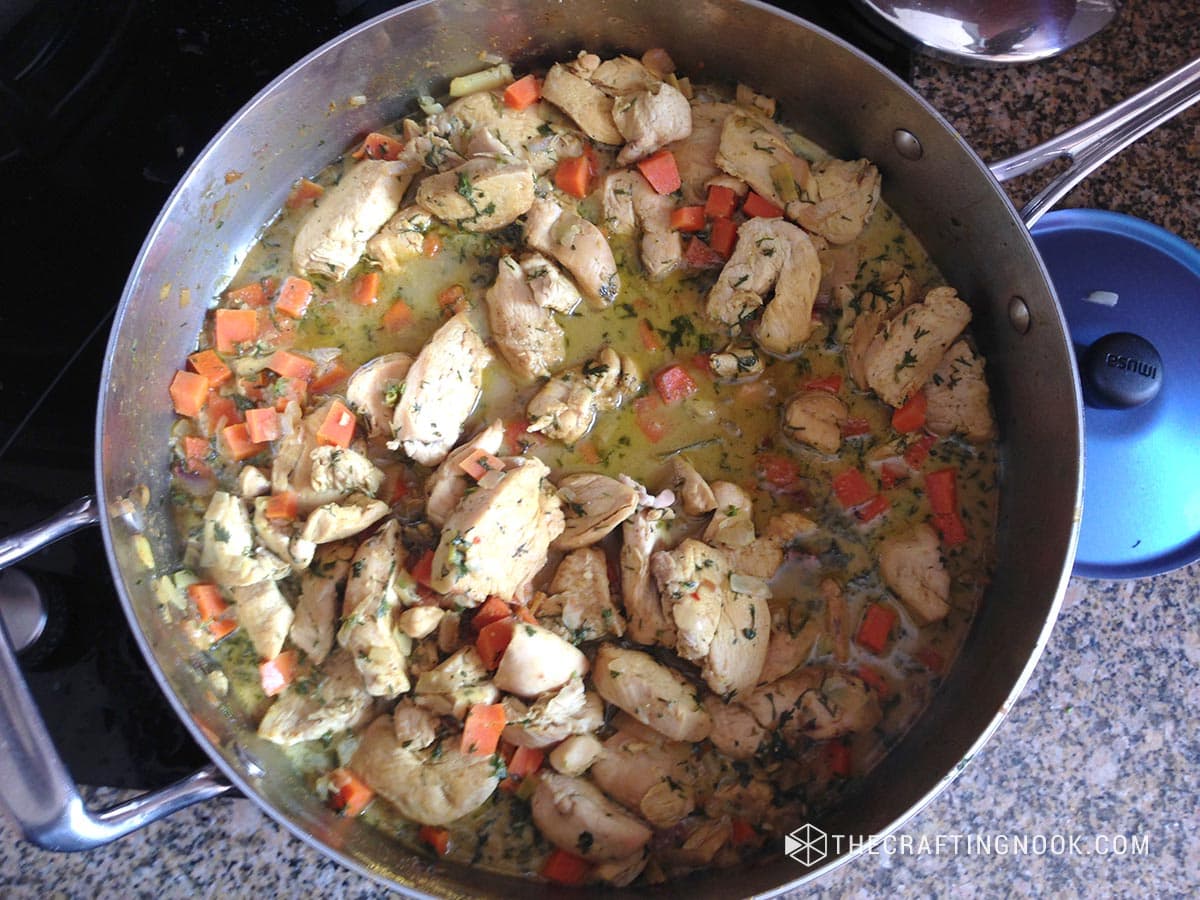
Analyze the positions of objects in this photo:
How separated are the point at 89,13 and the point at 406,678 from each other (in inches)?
59.4

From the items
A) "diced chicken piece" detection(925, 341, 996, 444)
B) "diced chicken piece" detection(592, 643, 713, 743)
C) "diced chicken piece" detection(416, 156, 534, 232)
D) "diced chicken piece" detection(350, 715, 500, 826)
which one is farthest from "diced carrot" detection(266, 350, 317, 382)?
"diced chicken piece" detection(925, 341, 996, 444)

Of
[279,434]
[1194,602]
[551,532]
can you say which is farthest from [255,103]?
[1194,602]

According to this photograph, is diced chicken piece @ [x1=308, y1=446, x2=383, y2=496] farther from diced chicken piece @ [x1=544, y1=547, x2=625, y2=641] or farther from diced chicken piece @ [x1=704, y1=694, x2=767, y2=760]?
diced chicken piece @ [x1=704, y1=694, x2=767, y2=760]

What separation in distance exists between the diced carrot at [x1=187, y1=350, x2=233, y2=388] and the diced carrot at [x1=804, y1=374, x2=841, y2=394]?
1358 millimetres

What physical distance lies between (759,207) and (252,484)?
133 centimetres

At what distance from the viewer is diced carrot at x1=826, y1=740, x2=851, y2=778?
6.25ft

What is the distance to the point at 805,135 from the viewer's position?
7.14 feet

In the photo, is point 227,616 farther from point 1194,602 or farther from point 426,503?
point 1194,602

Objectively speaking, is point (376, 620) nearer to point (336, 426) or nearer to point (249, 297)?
point (336, 426)

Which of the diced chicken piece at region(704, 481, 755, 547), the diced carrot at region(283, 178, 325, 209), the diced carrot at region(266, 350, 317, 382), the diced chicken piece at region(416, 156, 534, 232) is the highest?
A: the diced carrot at region(283, 178, 325, 209)

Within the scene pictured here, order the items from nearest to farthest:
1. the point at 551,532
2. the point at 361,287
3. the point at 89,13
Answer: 1. the point at 89,13
2. the point at 551,532
3. the point at 361,287

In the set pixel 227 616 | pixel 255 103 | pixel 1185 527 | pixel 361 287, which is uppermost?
pixel 255 103

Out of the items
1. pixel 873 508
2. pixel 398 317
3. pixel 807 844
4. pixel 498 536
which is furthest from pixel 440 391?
pixel 807 844

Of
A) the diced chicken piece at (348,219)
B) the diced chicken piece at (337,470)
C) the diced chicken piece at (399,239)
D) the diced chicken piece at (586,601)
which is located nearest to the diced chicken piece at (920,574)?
the diced chicken piece at (586,601)
